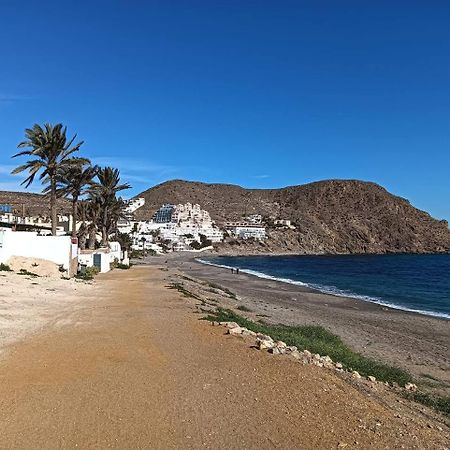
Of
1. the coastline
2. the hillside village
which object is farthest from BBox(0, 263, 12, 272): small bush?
the coastline

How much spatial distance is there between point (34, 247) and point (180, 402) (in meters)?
24.1

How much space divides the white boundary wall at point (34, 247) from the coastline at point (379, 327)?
11.7 m

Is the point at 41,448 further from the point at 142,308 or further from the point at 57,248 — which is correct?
the point at 57,248

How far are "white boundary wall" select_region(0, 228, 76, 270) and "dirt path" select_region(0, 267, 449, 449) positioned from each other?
18.0 metres

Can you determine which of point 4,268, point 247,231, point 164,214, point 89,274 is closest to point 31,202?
point 89,274

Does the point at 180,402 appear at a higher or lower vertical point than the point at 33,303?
higher

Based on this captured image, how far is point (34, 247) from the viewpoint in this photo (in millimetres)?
27891

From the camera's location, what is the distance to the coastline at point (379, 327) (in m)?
14.7

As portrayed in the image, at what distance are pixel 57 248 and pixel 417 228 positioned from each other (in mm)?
189199

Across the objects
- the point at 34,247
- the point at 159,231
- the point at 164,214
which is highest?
the point at 164,214

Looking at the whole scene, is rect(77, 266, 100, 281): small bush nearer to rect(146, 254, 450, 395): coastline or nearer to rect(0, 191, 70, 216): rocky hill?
rect(146, 254, 450, 395): coastline

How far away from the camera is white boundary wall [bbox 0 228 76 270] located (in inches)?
1046

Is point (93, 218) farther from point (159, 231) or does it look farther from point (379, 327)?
point (159, 231)

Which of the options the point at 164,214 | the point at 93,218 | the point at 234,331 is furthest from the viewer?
the point at 164,214
